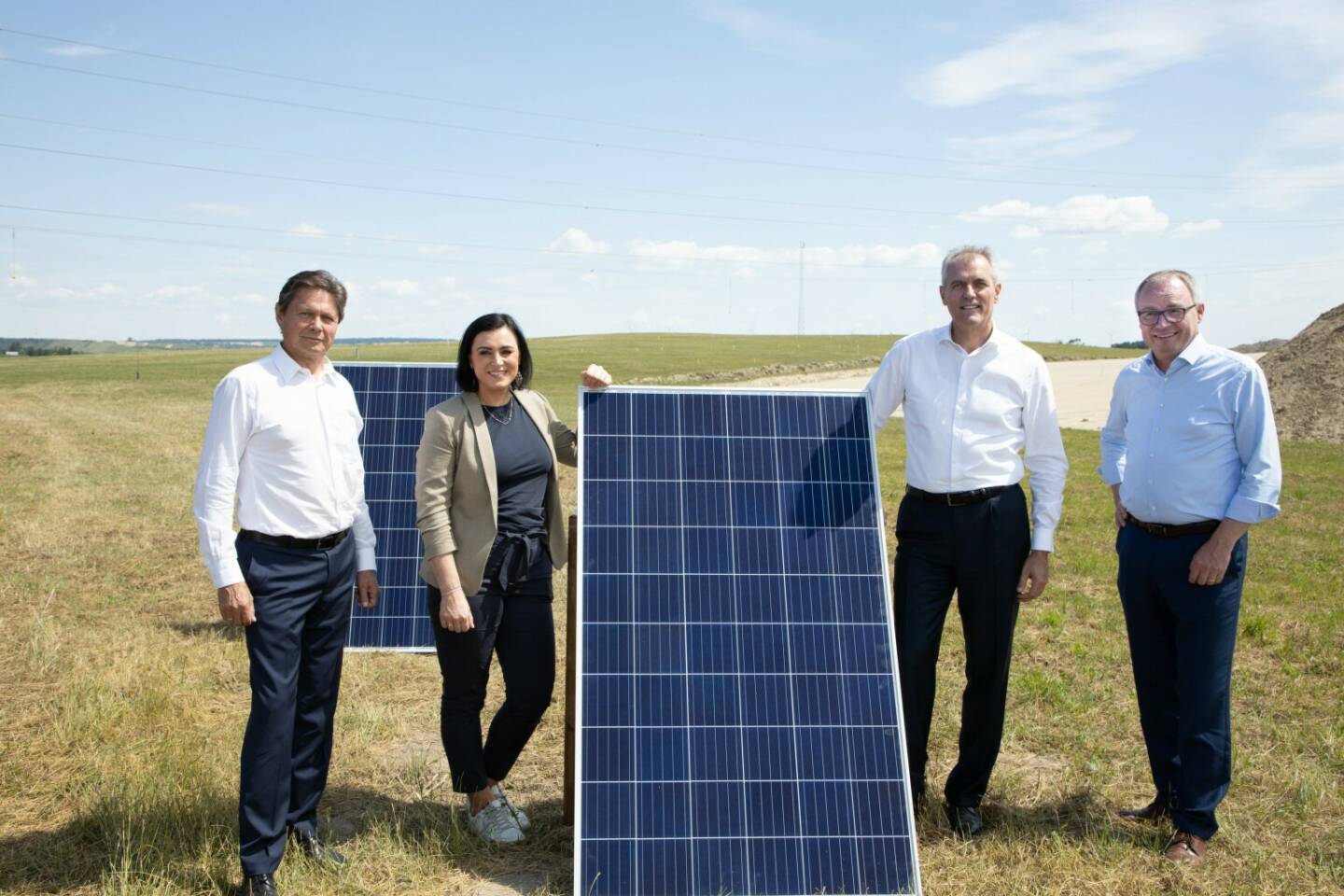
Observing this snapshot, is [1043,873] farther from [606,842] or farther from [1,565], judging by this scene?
[1,565]

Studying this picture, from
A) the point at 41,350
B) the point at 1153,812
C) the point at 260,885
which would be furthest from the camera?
the point at 41,350

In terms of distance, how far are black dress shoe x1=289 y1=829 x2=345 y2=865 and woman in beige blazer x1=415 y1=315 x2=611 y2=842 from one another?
0.66m

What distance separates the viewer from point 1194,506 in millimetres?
5145

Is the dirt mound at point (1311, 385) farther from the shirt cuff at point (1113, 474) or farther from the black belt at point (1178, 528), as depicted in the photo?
the black belt at point (1178, 528)

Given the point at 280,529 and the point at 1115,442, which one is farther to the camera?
the point at 1115,442

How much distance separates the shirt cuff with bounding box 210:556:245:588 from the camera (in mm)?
4352

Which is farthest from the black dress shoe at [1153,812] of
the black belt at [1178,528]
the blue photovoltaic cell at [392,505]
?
the blue photovoltaic cell at [392,505]

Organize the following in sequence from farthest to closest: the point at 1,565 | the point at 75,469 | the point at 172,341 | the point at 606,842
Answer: the point at 172,341 → the point at 75,469 → the point at 1,565 → the point at 606,842

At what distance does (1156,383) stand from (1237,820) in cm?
242

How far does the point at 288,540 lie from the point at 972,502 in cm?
333

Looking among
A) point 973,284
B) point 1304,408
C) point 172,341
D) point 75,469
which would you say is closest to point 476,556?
point 973,284

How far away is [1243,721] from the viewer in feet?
23.0

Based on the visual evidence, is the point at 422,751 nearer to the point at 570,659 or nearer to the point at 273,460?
the point at 570,659

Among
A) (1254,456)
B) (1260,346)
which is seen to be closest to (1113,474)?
(1254,456)
